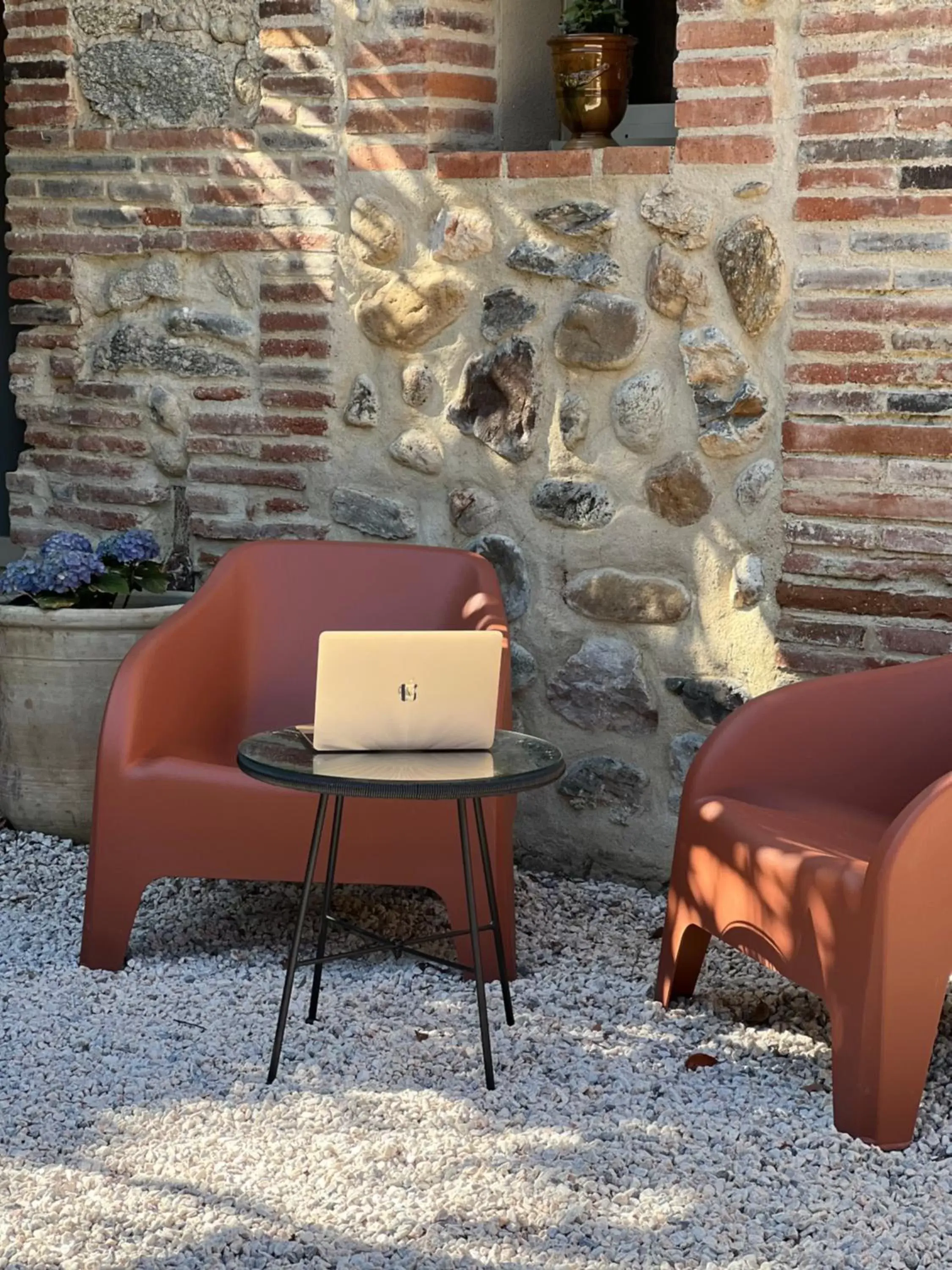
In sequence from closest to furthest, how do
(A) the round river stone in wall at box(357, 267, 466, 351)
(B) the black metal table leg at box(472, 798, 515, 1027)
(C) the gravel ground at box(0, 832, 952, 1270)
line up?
(C) the gravel ground at box(0, 832, 952, 1270)
(B) the black metal table leg at box(472, 798, 515, 1027)
(A) the round river stone in wall at box(357, 267, 466, 351)

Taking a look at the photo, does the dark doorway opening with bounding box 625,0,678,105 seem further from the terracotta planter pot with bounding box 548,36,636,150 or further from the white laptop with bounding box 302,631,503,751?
the white laptop with bounding box 302,631,503,751

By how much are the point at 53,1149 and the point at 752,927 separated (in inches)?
47.0

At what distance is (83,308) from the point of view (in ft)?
15.1

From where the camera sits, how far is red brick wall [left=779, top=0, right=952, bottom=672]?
3.43m

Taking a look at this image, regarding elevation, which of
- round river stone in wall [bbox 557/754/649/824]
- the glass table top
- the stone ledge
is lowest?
round river stone in wall [bbox 557/754/649/824]

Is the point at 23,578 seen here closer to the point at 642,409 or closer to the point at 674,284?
the point at 642,409

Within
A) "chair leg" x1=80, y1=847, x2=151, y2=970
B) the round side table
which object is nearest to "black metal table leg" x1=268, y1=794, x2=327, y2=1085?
the round side table

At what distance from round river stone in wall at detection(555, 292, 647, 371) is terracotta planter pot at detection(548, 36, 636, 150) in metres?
0.37

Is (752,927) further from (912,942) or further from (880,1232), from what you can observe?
(880,1232)

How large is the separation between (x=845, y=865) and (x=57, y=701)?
7.14 feet

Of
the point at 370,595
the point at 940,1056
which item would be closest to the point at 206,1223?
the point at 940,1056

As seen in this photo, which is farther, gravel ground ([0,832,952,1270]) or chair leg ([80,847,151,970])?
chair leg ([80,847,151,970])

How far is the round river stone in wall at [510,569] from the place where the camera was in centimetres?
411

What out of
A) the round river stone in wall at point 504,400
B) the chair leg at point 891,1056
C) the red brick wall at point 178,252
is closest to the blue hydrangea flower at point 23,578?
the red brick wall at point 178,252
